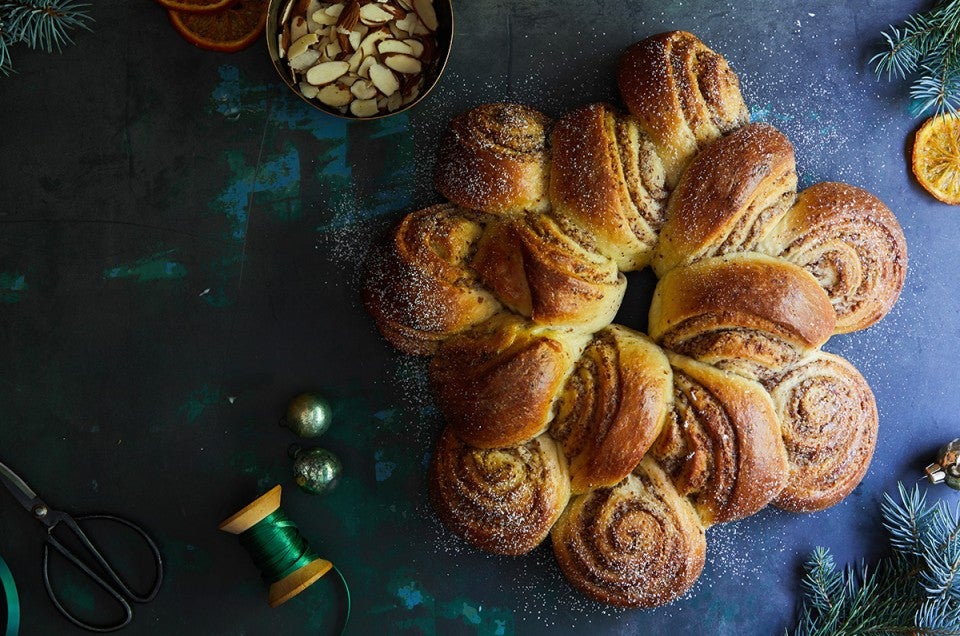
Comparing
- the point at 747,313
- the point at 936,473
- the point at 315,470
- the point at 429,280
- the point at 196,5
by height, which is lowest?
the point at 315,470

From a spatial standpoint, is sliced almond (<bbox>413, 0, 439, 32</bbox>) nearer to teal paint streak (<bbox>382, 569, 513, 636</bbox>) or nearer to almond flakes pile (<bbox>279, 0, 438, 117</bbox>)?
almond flakes pile (<bbox>279, 0, 438, 117</bbox>)

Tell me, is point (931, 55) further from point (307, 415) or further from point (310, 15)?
point (307, 415)

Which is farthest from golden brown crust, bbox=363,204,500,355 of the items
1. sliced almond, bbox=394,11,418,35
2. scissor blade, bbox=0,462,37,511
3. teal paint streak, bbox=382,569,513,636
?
scissor blade, bbox=0,462,37,511

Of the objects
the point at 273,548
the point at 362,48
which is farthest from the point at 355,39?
the point at 273,548

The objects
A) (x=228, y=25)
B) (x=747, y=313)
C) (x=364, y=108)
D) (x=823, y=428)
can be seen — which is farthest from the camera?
(x=228, y=25)

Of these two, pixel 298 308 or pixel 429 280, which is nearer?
pixel 429 280

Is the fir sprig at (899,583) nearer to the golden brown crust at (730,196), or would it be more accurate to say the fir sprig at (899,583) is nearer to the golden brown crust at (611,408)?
the golden brown crust at (611,408)

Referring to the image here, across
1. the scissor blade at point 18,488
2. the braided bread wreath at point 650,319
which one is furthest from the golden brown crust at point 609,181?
the scissor blade at point 18,488
